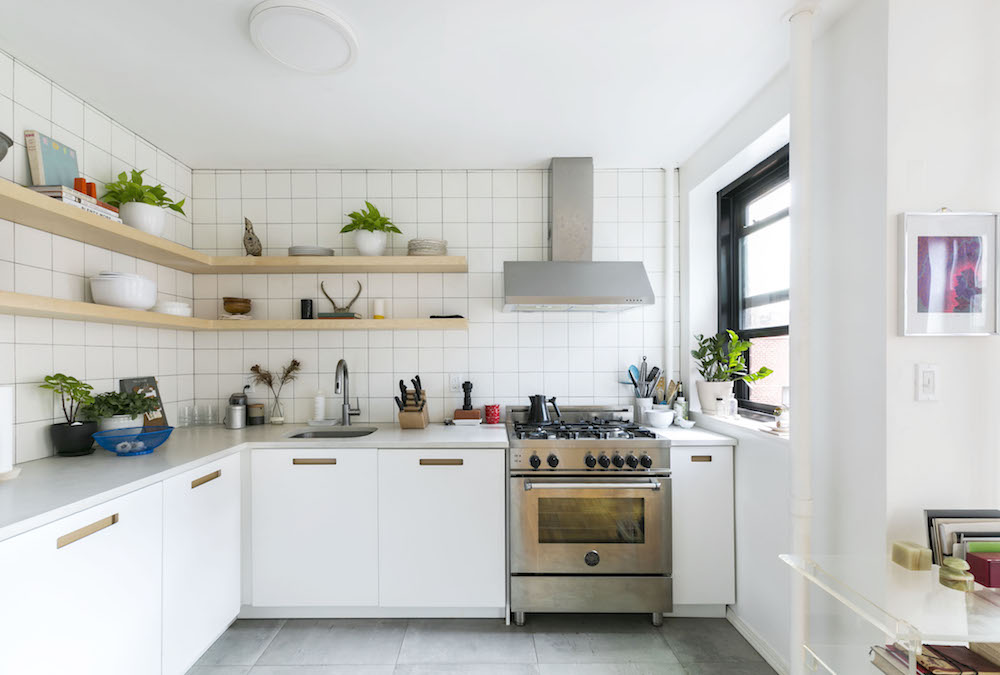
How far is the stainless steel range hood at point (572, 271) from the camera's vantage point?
2.79 metres

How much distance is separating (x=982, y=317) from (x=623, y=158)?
2.01 m

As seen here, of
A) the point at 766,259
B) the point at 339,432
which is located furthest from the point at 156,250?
the point at 766,259

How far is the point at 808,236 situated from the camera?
174cm

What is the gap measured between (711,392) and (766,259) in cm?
79

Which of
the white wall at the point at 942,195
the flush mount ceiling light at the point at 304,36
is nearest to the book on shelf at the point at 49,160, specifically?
the flush mount ceiling light at the point at 304,36

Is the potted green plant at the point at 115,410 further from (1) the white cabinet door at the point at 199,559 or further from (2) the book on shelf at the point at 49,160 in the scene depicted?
(2) the book on shelf at the point at 49,160

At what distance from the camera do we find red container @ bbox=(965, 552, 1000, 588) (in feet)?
4.17

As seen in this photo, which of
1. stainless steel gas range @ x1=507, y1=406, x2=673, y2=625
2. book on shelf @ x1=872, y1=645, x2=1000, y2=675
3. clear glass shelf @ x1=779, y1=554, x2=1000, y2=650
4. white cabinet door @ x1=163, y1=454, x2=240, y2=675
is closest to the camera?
clear glass shelf @ x1=779, y1=554, x2=1000, y2=650

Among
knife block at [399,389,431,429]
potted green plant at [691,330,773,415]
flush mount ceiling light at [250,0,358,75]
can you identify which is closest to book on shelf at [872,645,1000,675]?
potted green plant at [691,330,773,415]

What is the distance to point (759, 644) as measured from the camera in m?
2.29

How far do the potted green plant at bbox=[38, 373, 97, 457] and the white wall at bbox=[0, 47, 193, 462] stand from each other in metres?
0.04

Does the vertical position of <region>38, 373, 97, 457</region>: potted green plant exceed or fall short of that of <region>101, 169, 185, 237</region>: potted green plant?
it falls short

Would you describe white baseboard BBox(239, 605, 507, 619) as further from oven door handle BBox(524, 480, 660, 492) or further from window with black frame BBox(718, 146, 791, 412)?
window with black frame BBox(718, 146, 791, 412)

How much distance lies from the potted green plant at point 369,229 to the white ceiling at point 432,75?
37cm
